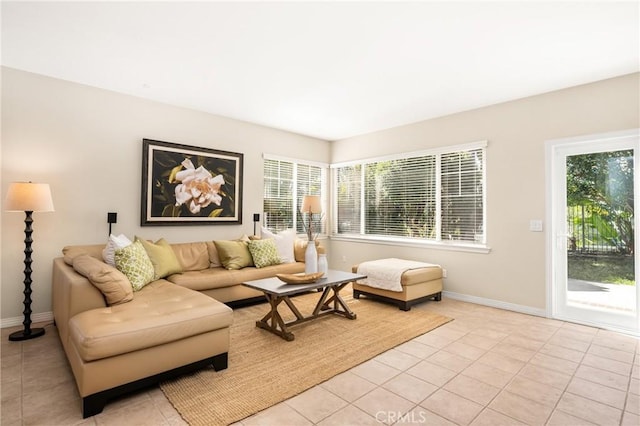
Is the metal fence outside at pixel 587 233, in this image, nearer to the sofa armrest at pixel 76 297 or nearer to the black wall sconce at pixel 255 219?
Answer: the black wall sconce at pixel 255 219

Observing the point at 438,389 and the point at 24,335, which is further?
the point at 24,335

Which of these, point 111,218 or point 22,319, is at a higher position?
point 111,218

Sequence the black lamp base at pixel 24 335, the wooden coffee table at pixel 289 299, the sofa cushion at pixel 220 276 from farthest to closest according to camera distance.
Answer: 1. the sofa cushion at pixel 220 276
2. the wooden coffee table at pixel 289 299
3. the black lamp base at pixel 24 335

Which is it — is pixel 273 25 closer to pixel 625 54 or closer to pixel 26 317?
pixel 625 54

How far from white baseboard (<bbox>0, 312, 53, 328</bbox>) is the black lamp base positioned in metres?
0.37

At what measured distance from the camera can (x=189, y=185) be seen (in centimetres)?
473

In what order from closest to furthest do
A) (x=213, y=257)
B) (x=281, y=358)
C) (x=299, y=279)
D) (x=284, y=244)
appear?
(x=281, y=358) < (x=299, y=279) < (x=213, y=257) < (x=284, y=244)

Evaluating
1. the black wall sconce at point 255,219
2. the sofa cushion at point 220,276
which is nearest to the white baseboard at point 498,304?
the sofa cushion at point 220,276

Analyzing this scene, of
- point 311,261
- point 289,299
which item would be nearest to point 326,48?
point 311,261

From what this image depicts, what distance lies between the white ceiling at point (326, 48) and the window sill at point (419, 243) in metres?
1.97

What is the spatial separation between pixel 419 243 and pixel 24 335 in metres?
4.93

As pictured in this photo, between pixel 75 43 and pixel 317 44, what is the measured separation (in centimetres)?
218

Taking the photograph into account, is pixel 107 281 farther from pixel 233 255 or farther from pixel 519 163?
pixel 519 163

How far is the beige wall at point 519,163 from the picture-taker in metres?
3.64
